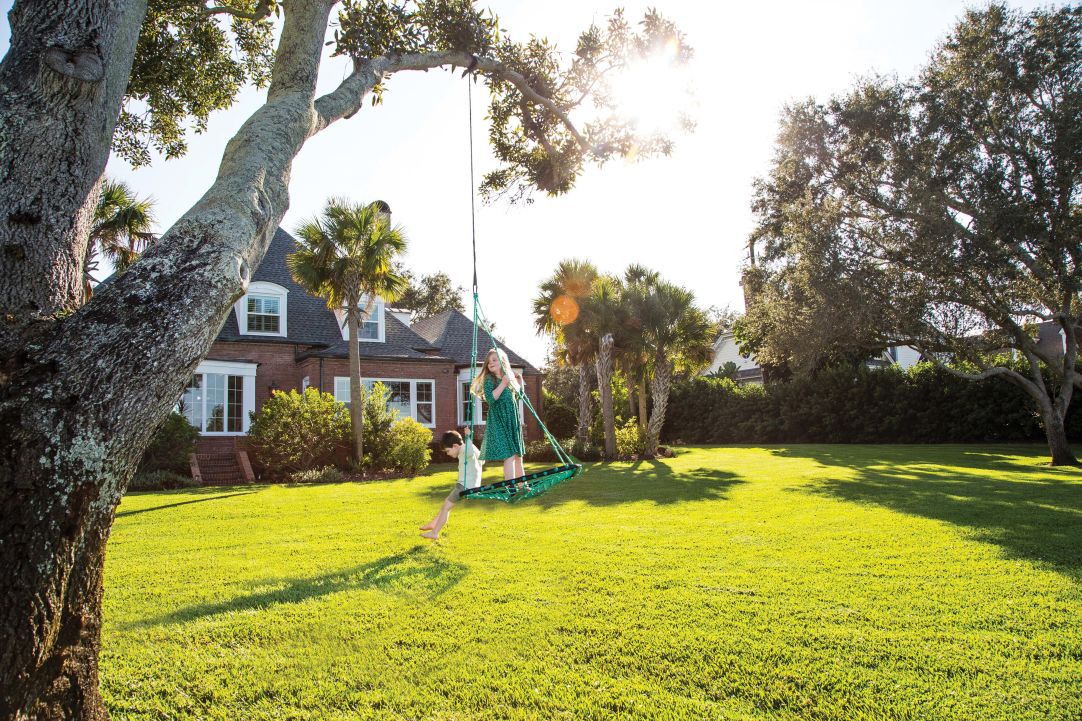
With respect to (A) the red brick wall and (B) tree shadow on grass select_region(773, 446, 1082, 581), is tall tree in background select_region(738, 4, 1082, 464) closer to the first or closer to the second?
(B) tree shadow on grass select_region(773, 446, 1082, 581)

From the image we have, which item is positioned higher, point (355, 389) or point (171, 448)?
point (355, 389)

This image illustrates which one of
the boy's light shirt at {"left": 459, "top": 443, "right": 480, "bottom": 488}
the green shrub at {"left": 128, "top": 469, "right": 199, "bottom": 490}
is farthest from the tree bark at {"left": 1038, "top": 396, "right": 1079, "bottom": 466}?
the green shrub at {"left": 128, "top": 469, "right": 199, "bottom": 490}

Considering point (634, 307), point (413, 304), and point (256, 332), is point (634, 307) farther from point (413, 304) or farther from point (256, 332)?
point (413, 304)

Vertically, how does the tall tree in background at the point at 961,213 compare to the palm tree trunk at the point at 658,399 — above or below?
above

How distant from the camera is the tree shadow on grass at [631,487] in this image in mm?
11227

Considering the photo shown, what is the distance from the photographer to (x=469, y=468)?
786 cm

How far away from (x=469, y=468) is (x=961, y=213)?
1686cm

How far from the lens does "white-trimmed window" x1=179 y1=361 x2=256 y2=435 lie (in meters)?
20.1

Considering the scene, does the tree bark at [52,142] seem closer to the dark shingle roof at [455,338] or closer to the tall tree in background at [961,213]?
the tall tree in background at [961,213]

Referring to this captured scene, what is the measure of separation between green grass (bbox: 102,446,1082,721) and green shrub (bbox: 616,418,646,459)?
13.3m

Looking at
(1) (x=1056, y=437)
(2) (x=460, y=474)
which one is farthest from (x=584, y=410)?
(2) (x=460, y=474)

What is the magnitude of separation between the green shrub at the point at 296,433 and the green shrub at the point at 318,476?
566 millimetres

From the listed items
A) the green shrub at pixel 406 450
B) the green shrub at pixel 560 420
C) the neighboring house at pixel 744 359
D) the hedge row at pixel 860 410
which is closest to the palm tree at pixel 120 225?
the green shrub at pixel 406 450

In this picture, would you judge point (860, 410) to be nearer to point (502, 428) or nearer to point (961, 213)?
point (961, 213)
